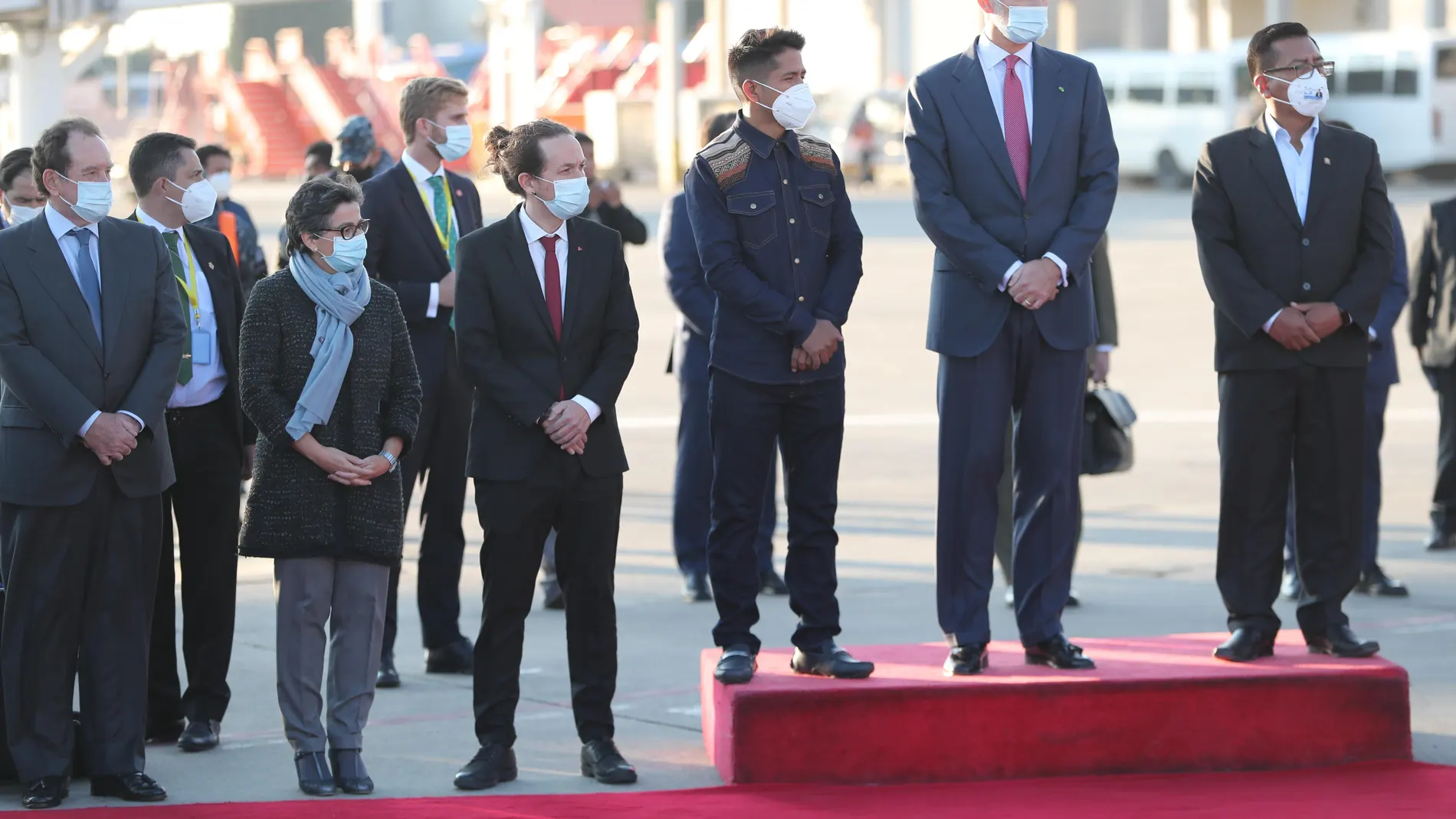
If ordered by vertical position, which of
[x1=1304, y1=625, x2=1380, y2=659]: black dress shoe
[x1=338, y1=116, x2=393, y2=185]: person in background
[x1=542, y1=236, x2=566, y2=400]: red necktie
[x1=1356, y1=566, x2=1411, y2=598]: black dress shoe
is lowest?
[x1=1356, y1=566, x2=1411, y2=598]: black dress shoe

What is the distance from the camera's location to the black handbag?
7.96 meters

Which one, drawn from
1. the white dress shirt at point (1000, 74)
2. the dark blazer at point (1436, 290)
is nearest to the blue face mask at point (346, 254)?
the white dress shirt at point (1000, 74)

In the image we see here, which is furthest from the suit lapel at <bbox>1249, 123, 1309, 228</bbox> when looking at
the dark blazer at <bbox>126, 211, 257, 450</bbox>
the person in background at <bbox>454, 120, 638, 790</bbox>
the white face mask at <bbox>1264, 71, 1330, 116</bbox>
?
the dark blazer at <bbox>126, 211, 257, 450</bbox>

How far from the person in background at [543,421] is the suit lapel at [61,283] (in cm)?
109

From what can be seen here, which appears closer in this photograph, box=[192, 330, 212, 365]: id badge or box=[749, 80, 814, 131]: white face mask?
box=[749, 80, 814, 131]: white face mask

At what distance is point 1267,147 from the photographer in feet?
21.0

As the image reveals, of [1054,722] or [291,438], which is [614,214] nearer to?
[291,438]

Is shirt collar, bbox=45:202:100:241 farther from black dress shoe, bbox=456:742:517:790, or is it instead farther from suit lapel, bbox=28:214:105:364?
black dress shoe, bbox=456:742:517:790

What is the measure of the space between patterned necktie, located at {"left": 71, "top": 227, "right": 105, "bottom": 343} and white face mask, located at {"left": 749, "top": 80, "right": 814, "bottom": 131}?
2063 millimetres

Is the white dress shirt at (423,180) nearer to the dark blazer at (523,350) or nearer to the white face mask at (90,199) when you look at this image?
the dark blazer at (523,350)

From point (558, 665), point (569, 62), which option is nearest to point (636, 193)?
point (569, 62)

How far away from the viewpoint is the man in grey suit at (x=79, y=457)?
5727mm

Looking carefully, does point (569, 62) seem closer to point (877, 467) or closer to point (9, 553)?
point (877, 467)

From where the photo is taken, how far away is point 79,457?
5.76m
